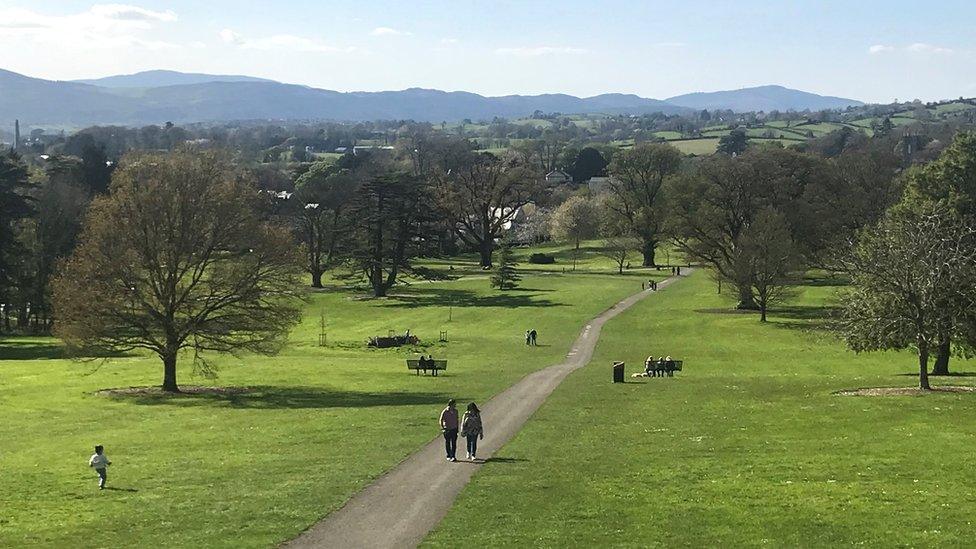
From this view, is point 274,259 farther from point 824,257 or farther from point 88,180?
point 88,180

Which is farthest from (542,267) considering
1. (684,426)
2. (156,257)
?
(684,426)

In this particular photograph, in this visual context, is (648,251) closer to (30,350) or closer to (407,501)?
(30,350)

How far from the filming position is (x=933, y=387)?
41125 millimetres

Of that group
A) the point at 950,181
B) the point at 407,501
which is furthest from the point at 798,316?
the point at 407,501

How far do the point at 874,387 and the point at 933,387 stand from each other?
231 centimetres

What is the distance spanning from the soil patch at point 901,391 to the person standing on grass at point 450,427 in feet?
64.2

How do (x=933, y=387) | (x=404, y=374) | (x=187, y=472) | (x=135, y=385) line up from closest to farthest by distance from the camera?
(x=187, y=472) → (x=933, y=387) → (x=135, y=385) → (x=404, y=374)

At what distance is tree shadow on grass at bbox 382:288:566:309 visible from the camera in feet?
302

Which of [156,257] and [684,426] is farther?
[156,257]

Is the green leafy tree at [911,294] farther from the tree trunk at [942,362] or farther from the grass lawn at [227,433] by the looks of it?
the grass lawn at [227,433]

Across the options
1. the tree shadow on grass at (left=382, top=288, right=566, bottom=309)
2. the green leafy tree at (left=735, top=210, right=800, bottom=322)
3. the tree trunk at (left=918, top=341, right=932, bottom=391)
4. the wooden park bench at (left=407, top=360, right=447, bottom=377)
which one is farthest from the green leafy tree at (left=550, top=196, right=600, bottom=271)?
the tree trunk at (left=918, top=341, right=932, bottom=391)

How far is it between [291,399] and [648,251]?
3456 inches

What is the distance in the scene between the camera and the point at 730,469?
86.5 feet

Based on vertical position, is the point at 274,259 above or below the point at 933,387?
above
